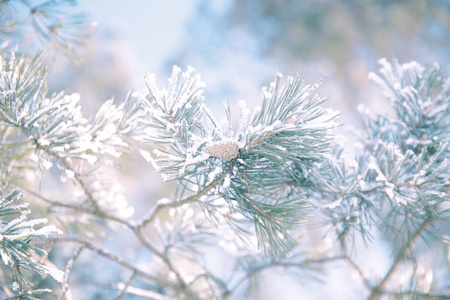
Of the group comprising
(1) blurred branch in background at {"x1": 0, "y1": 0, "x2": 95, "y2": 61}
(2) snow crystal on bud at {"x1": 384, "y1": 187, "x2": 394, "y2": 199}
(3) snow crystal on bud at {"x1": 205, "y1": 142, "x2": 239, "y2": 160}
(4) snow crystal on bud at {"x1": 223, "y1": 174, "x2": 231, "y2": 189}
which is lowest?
(4) snow crystal on bud at {"x1": 223, "y1": 174, "x2": 231, "y2": 189}

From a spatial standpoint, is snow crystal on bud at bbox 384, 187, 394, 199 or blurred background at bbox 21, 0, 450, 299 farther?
blurred background at bbox 21, 0, 450, 299

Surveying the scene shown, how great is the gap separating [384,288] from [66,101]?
0.69 metres

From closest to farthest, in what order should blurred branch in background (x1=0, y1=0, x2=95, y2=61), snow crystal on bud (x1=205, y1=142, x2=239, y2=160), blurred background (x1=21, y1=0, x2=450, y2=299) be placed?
snow crystal on bud (x1=205, y1=142, x2=239, y2=160) → blurred branch in background (x1=0, y1=0, x2=95, y2=61) → blurred background (x1=21, y1=0, x2=450, y2=299)

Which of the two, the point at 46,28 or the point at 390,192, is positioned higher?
the point at 46,28

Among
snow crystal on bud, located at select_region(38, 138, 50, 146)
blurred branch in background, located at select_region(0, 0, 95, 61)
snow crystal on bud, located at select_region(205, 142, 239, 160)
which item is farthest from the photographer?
blurred branch in background, located at select_region(0, 0, 95, 61)

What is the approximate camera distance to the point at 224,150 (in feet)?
1.49

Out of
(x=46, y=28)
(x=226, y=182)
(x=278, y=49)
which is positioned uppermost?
(x=278, y=49)

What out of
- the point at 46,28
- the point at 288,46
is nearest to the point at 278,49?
the point at 288,46

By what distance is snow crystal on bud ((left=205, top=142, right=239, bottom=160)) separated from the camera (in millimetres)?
446

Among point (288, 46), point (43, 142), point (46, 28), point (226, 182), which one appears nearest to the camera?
point (226, 182)

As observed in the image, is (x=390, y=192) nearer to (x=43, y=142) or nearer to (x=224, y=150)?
(x=224, y=150)

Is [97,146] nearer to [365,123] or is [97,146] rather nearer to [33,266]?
[33,266]

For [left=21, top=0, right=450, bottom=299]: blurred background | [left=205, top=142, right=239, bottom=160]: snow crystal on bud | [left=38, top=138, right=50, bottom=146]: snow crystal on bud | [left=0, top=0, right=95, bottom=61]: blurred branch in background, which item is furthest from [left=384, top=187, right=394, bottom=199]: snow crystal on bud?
[left=21, top=0, right=450, bottom=299]: blurred background

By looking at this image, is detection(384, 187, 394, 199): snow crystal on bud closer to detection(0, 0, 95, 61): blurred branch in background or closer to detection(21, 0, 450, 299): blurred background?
detection(0, 0, 95, 61): blurred branch in background
